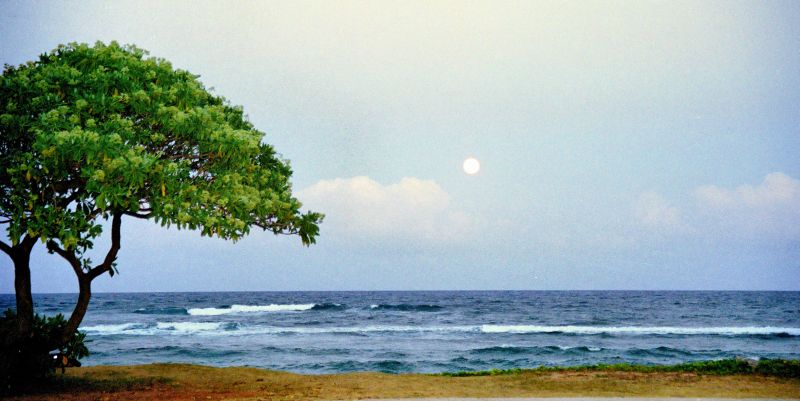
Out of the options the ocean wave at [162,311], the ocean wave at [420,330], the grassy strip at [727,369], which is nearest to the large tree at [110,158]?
the grassy strip at [727,369]

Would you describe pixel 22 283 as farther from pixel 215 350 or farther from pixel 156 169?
pixel 215 350

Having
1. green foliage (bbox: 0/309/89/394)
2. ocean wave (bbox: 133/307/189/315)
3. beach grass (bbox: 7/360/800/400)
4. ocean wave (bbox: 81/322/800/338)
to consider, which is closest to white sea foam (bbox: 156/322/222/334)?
ocean wave (bbox: 81/322/800/338)

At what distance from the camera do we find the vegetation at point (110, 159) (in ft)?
33.4

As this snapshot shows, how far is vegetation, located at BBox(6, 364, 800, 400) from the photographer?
40.0 ft

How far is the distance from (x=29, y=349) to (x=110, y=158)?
4.91m

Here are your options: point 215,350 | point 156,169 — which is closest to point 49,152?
point 156,169

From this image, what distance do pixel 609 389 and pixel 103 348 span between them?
87.1 ft

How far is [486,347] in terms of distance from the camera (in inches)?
1189

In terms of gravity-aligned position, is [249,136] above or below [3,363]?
above

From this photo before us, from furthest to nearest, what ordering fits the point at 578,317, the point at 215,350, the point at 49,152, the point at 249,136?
the point at 578,317, the point at 215,350, the point at 249,136, the point at 49,152

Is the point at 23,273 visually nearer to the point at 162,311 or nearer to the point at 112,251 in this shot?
the point at 112,251

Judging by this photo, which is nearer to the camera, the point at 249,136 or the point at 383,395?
the point at 249,136

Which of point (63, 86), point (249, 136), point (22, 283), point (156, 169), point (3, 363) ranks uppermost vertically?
point (63, 86)

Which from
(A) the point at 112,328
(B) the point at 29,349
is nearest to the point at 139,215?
(B) the point at 29,349
